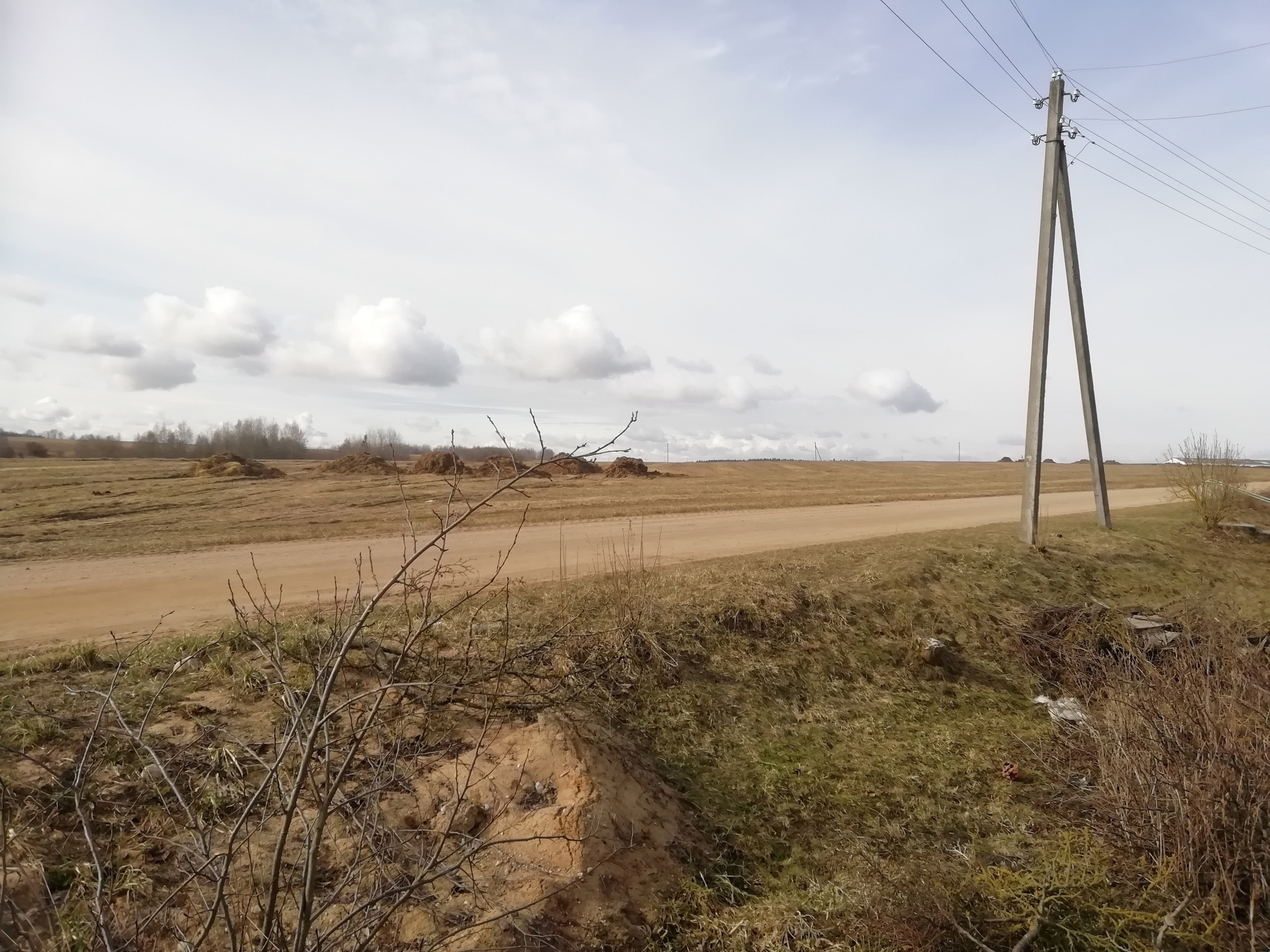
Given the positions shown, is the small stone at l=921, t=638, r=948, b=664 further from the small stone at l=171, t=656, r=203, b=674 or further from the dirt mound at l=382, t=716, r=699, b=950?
the small stone at l=171, t=656, r=203, b=674

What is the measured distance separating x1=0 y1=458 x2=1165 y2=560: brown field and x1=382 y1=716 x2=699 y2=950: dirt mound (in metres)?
6.90

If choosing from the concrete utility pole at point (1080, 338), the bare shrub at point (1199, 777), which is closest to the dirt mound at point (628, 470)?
the concrete utility pole at point (1080, 338)

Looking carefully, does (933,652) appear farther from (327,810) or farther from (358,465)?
(358,465)

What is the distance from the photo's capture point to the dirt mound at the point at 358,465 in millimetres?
32178

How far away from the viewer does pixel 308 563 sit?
11555 millimetres

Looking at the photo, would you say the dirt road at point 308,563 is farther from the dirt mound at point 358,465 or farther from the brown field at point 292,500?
the dirt mound at point 358,465

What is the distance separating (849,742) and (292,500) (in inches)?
754

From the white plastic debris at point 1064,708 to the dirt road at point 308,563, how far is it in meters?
4.98

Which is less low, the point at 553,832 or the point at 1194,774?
the point at 1194,774

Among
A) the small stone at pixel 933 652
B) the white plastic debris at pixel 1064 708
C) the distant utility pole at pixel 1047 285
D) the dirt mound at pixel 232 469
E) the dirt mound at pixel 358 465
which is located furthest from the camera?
the dirt mound at pixel 358 465

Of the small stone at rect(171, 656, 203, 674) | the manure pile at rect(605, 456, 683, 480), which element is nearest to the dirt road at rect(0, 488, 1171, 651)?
the small stone at rect(171, 656, 203, 674)

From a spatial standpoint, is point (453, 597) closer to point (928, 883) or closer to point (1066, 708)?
point (928, 883)

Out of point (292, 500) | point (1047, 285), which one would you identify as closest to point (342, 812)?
point (1047, 285)

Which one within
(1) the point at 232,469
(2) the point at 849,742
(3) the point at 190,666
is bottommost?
(2) the point at 849,742
